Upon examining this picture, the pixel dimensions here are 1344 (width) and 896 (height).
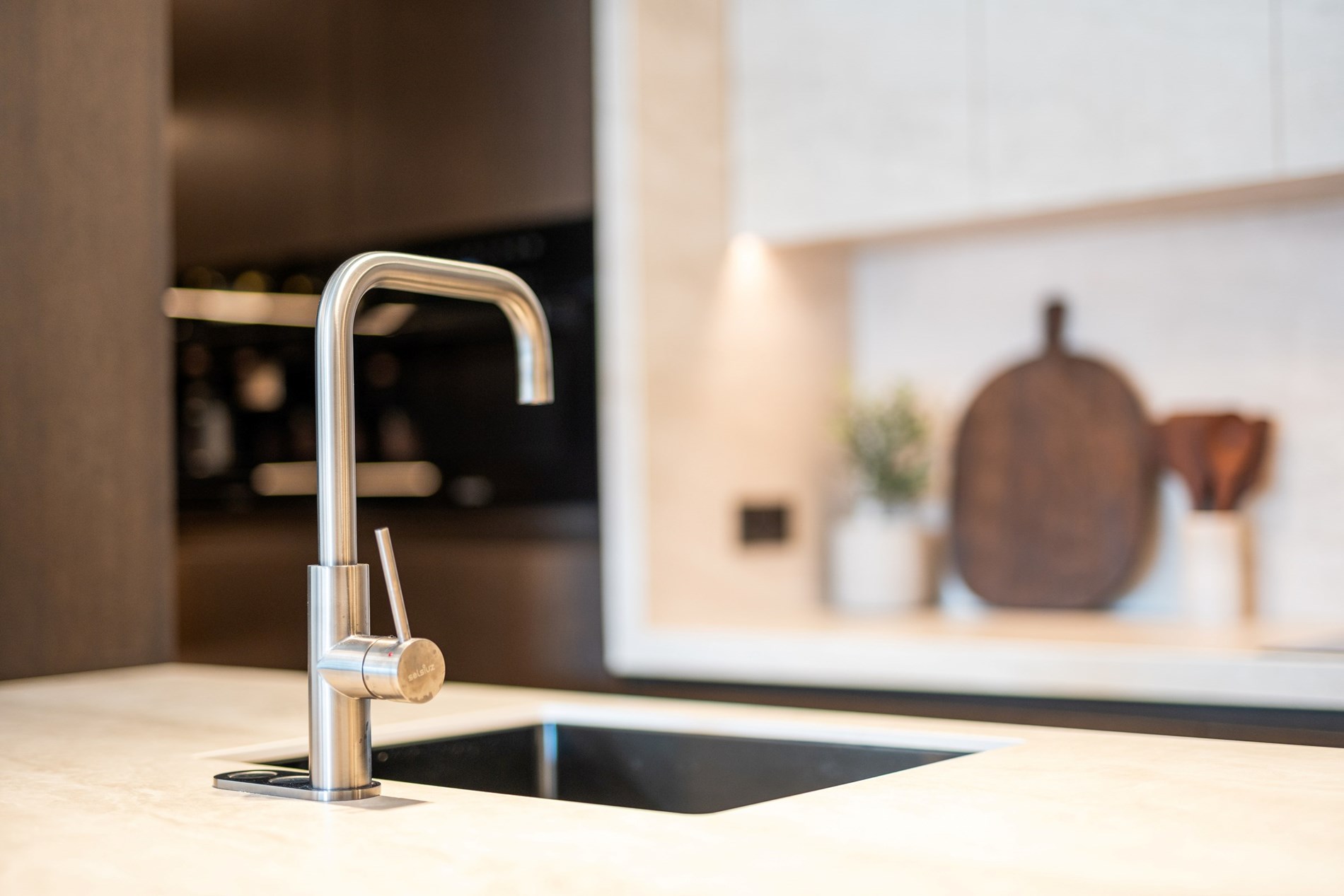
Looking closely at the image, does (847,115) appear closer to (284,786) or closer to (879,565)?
(879,565)

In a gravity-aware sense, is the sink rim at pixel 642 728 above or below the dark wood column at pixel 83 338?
below

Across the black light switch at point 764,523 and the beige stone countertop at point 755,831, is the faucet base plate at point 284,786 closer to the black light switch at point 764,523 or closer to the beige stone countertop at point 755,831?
the beige stone countertop at point 755,831

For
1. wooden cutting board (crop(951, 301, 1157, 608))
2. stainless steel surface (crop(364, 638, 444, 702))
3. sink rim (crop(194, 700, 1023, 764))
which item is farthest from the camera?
wooden cutting board (crop(951, 301, 1157, 608))

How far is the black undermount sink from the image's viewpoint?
1.21 m

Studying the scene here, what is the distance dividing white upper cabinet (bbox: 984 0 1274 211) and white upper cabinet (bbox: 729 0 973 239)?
7 centimetres

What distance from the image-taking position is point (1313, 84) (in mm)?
2133

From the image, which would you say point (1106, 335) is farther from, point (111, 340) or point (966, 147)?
point (111, 340)

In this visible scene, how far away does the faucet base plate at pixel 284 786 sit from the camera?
97 centimetres

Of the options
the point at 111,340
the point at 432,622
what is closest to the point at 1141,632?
the point at 432,622

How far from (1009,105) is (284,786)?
5.95ft

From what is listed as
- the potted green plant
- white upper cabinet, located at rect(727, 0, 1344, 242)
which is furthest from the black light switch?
white upper cabinet, located at rect(727, 0, 1344, 242)

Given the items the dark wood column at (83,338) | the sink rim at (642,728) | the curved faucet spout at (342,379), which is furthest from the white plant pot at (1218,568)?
the curved faucet spout at (342,379)

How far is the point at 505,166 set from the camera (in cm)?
271

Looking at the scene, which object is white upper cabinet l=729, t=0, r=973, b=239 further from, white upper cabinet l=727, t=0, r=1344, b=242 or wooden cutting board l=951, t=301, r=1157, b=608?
wooden cutting board l=951, t=301, r=1157, b=608
